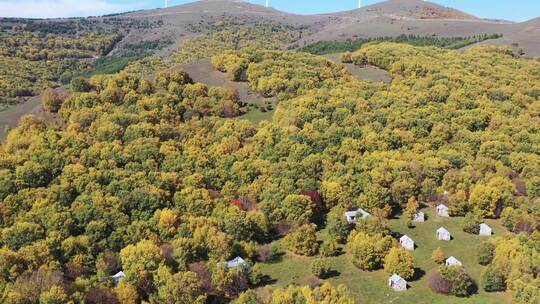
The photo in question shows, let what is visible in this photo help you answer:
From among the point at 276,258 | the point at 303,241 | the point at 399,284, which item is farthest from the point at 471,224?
the point at 276,258

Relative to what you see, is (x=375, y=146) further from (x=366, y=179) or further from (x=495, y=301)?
(x=495, y=301)

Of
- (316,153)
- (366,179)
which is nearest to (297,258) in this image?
(366,179)

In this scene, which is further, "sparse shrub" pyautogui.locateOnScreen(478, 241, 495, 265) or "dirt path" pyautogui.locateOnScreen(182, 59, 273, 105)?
"dirt path" pyautogui.locateOnScreen(182, 59, 273, 105)

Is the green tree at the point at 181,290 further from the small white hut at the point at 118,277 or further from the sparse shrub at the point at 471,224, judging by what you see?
the sparse shrub at the point at 471,224

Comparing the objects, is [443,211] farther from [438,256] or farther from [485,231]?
[438,256]

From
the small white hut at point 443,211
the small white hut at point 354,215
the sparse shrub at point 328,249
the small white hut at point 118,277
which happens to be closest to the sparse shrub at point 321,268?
the sparse shrub at point 328,249

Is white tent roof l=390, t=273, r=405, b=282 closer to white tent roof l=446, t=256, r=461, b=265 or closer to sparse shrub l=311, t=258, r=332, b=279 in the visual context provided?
white tent roof l=446, t=256, r=461, b=265

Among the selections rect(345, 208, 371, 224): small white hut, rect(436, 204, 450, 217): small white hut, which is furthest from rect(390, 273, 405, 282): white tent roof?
rect(436, 204, 450, 217): small white hut
